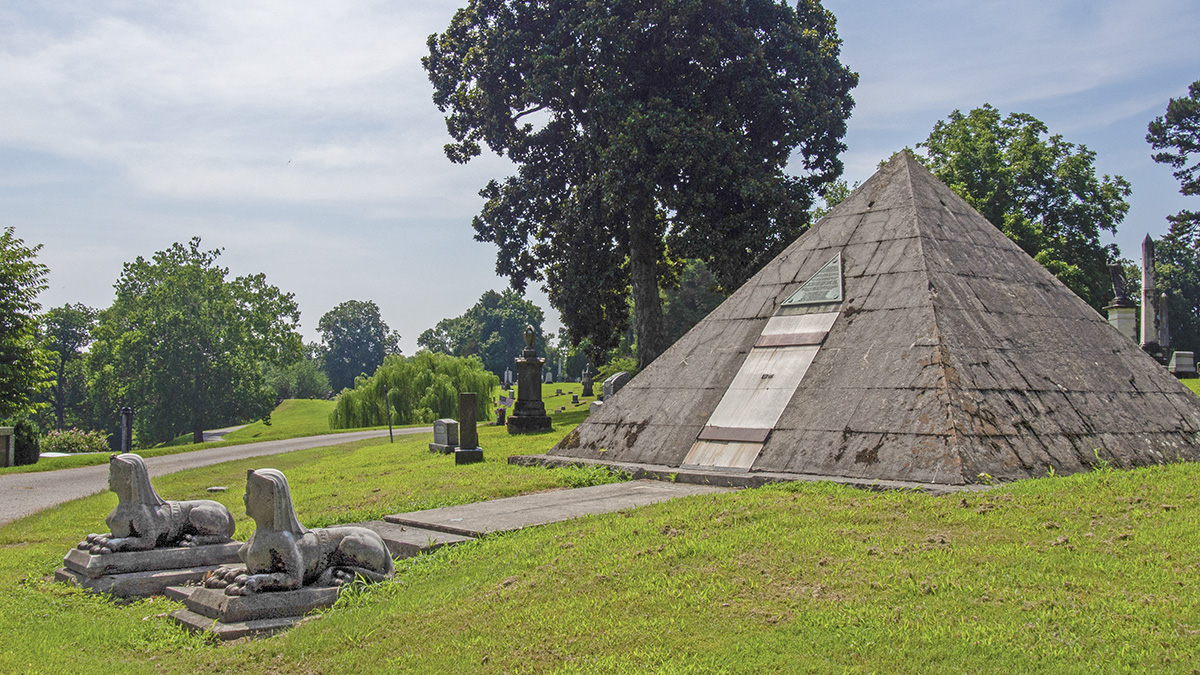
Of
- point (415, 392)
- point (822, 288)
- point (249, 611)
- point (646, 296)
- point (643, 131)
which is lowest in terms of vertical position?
point (249, 611)

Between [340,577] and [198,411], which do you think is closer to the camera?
[340,577]

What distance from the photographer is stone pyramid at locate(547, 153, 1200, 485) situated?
28.0 ft

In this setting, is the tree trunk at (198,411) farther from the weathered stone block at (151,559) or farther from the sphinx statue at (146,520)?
the sphinx statue at (146,520)

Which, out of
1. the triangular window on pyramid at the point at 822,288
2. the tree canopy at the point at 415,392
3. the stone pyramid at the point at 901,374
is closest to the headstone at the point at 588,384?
the tree canopy at the point at 415,392

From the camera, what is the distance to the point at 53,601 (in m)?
6.45

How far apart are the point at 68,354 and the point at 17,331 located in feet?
181

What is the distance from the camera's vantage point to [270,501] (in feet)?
18.9

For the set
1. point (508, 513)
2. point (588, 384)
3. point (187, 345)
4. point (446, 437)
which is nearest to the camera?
point (508, 513)

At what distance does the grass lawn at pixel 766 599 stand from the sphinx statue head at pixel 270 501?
0.71 metres

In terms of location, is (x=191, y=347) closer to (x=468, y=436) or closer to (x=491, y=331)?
(x=468, y=436)

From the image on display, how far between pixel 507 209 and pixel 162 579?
21.7m

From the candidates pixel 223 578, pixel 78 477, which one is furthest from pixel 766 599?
pixel 78 477

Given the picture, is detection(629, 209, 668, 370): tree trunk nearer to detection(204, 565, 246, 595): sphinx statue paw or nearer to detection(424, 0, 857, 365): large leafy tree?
detection(424, 0, 857, 365): large leafy tree

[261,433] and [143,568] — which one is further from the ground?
[143,568]
